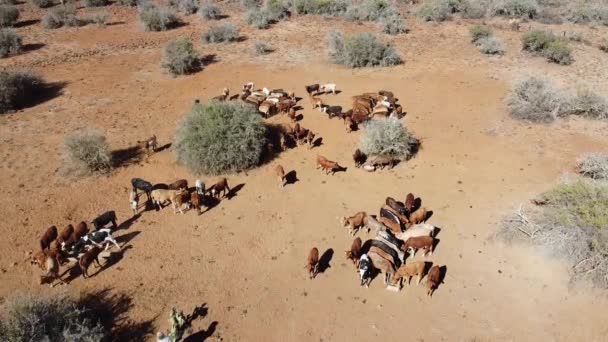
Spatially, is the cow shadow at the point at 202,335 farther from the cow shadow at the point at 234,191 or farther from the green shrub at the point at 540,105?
the green shrub at the point at 540,105

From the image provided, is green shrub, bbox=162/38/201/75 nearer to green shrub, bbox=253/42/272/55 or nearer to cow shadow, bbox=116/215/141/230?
green shrub, bbox=253/42/272/55

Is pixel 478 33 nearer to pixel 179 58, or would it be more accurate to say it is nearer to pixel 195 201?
pixel 179 58

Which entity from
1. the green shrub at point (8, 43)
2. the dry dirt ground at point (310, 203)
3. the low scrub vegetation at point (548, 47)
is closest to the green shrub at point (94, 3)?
the green shrub at point (8, 43)

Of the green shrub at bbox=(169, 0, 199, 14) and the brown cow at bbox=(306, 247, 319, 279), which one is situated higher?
the green shrub at bbox=(169, 0, 199, 14)

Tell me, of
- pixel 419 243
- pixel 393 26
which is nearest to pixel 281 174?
pixel 419 243

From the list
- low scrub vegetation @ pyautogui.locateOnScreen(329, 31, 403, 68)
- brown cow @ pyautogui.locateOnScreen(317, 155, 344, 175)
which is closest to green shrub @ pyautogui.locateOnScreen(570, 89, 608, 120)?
low scrub vegetation @ pyautogui.locateOnScreen(329, 31, 403, 68)

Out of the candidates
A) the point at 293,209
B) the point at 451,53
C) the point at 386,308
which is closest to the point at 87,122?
the point at 293,209

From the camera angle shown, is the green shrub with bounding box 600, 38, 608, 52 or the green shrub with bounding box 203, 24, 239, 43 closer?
the green shrub with bounding box 600, 38, 608, 52
